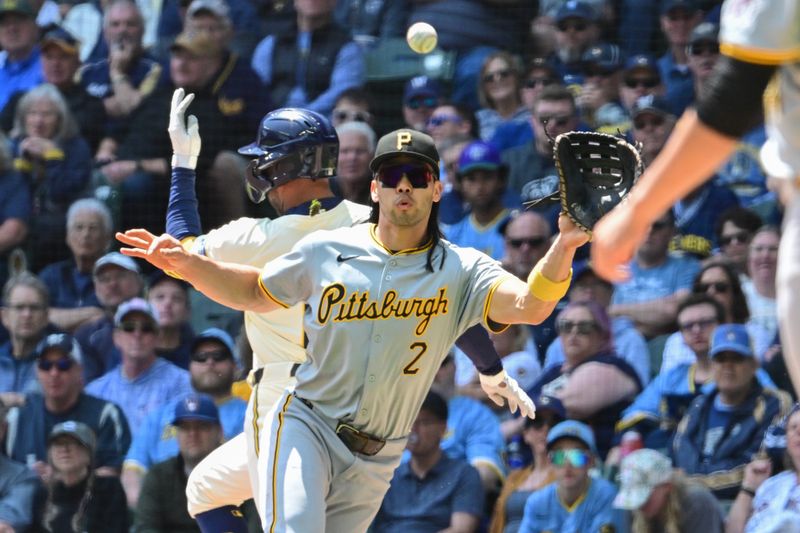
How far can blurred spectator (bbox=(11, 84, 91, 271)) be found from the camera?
392 inches

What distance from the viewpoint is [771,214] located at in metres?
8.57

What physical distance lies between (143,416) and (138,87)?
2.88 m

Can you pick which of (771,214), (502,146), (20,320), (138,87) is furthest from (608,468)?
(138,87)

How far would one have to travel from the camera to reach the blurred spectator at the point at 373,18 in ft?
34.9

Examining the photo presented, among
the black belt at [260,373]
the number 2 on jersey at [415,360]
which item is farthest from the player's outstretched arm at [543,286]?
the black belt at [260,373]

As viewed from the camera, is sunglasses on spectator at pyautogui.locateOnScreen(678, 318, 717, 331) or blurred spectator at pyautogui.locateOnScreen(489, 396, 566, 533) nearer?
blurred spectator at pyautogui.locateOnScreen(489, 396, 566, 533)

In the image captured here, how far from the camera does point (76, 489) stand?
27.1 feet

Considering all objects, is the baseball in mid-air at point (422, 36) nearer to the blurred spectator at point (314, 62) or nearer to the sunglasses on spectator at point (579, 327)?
the sunglasses on spectator at point (579, 327)

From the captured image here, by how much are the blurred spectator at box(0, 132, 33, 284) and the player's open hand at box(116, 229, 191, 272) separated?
5.37 metres

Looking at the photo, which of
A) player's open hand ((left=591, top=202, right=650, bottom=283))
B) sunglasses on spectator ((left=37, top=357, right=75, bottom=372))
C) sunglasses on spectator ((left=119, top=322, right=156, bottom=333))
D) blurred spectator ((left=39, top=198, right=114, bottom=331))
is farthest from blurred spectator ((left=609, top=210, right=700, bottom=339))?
player's open hand ((left=591, top=202, right=650, bottom=283))

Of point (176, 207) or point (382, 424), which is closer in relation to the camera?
point (382, 424)

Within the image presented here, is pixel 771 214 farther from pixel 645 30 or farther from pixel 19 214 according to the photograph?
pixel 19 214

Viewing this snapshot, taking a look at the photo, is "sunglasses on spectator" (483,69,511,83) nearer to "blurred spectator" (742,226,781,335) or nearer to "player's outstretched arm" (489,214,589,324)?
"blurred spectator" (742,226,781,335)

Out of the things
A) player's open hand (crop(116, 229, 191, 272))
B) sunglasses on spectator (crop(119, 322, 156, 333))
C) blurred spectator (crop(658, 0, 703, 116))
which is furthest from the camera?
blurred spectator (crop(658, 0, 703, 116))
